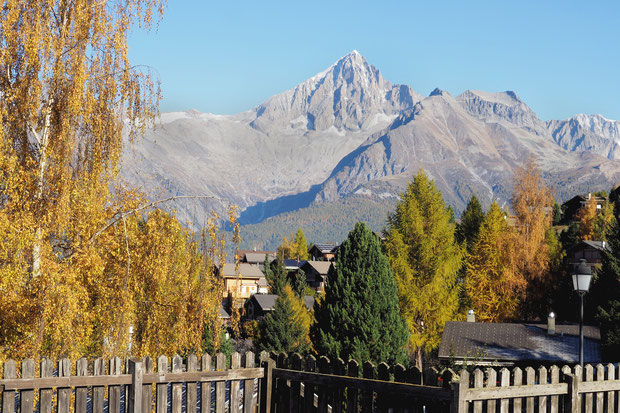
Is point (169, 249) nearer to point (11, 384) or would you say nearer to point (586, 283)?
point (11, 384)

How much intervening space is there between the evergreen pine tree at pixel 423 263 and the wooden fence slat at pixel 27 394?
106 feet

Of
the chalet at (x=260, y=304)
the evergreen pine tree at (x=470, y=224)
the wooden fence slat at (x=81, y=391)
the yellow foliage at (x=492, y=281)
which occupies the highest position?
the evergreen pine tree at (x=470, y=224)

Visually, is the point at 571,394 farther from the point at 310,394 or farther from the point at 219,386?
the point at 219,386

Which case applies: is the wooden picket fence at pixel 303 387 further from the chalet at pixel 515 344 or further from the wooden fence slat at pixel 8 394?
the chalet at pixel 515 344

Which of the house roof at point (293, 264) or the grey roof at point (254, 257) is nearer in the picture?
the house roof at point (293, 264)

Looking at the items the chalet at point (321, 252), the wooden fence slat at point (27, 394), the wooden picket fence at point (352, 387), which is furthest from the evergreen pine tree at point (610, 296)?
the chalet at point (321, 252)

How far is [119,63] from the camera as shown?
44.4 ft

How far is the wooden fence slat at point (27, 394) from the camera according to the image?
8.22m

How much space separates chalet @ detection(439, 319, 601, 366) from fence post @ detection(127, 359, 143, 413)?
75.7 feet

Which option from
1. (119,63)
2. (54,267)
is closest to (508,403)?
(54,267)

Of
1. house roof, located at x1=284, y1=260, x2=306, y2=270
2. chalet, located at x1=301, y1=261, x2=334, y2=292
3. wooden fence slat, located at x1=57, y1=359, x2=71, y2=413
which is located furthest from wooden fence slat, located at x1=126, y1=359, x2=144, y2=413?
house roof, located at x1=284, y1=260, x2=306, y2=270

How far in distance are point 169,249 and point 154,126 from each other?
240 centimetres

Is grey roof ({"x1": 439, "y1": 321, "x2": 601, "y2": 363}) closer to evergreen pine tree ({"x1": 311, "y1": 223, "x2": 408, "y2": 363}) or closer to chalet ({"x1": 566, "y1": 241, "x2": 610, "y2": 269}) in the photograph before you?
evergreen pine tree ({"x1": 311, "y1": 223, "x2": 408, "y2": 363})

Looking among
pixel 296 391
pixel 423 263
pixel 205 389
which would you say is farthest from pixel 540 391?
pixel 423 263
